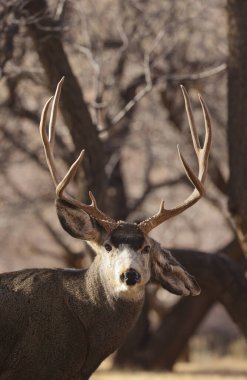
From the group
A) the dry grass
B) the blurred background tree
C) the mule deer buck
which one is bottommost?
the dry grass

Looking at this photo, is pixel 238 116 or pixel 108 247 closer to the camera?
pixel 108 247

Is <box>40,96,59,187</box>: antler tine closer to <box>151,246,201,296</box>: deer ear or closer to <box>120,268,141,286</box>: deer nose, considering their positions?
<box>151,246,201,296</box>: deer ear

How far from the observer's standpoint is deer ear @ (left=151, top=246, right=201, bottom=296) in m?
8.75

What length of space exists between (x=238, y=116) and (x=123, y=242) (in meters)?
4.24

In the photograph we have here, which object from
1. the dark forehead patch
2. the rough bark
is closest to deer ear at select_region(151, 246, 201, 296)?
the dark forehead patch

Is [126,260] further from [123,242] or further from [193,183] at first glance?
[193,183]

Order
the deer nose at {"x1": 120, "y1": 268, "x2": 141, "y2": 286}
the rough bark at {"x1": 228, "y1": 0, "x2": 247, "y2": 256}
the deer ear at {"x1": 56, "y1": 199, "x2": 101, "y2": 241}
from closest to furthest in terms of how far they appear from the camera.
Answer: the deer nose at {"x1": 120, "y1": 268, "x2": 141, "y2": 286}, the deer ear at {"x1": 56, "y1": 199, "x2": 101, "y2": 241}, the rough bark at {"x1": 228, "y1": 0, "x2": 247, "y2": 256}

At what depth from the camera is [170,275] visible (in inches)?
351

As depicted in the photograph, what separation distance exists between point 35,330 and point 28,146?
9295 millimetres

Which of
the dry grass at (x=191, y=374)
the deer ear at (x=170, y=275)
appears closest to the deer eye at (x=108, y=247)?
the deer ear at (x=170, y=275)

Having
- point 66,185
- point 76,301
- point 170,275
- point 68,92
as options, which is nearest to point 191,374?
point 68,92

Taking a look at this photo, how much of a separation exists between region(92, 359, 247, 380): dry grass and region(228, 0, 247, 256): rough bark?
3.70 metres

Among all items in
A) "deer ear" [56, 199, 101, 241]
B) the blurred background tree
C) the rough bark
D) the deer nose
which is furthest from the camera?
the blurred background tree

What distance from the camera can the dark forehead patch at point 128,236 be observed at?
8.21m
